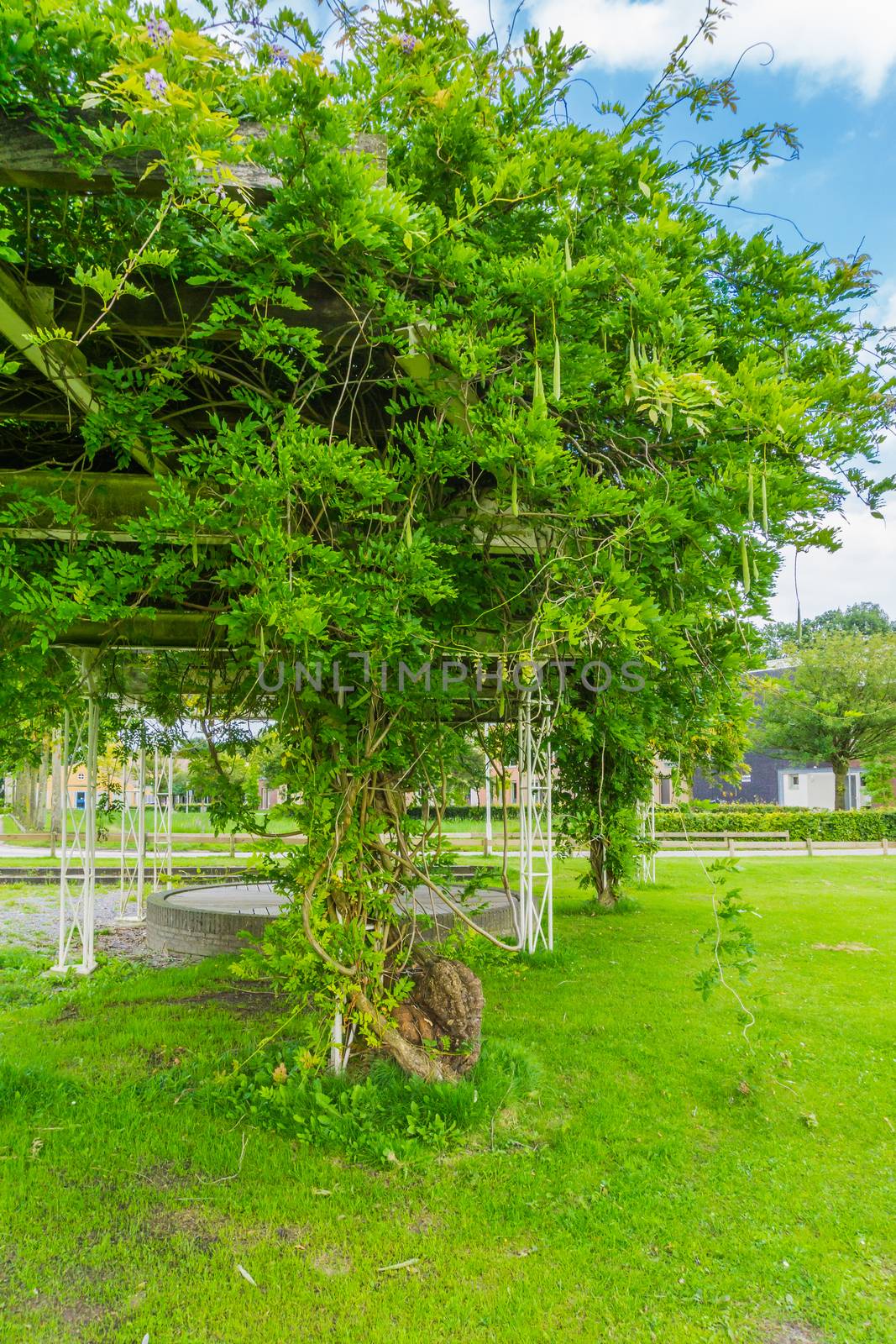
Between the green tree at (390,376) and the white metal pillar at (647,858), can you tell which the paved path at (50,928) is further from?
the white metal pillar at (647,858)

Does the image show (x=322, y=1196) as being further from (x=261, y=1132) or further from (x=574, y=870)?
(x=574, y=870)

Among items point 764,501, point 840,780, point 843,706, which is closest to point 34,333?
point 764,501

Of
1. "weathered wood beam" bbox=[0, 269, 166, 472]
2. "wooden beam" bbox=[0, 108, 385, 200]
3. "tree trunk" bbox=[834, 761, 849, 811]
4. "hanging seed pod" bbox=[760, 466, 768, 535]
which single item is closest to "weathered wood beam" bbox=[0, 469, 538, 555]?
"weathered wood beam" bbox=[0, 269, 166, 472]

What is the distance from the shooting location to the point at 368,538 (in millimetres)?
3014

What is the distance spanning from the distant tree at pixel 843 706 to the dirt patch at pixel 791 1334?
23.2 metres

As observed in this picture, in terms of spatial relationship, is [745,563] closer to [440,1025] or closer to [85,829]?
[440,1025]

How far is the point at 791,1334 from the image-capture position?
2.50 m

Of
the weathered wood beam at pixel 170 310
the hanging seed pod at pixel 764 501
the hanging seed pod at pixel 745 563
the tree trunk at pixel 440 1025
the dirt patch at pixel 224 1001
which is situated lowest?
the dirt patch at pixel 224 1001

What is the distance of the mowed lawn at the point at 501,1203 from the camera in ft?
8.39

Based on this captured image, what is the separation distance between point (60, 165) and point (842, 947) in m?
9.22

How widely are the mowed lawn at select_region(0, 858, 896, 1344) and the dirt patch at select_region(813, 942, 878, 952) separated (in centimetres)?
297

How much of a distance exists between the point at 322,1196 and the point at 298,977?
32.7 inches

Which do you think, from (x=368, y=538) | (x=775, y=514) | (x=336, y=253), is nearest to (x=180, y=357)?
(x=336, y=253)

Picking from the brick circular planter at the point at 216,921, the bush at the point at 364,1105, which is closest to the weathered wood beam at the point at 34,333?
the bush at the point at 364,1105
